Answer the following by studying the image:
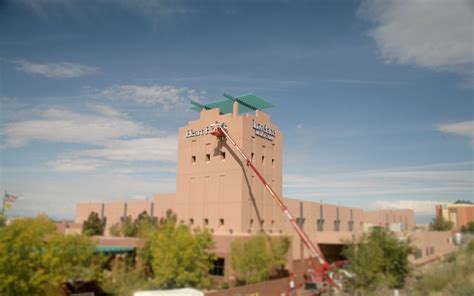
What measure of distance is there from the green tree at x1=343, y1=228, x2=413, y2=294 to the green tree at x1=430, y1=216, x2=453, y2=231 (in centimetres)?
5365

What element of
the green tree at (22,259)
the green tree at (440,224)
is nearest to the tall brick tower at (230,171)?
the green tree at (22,259)

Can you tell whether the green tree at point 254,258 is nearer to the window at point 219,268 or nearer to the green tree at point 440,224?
the window at point 219,268

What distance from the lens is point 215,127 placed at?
156ft

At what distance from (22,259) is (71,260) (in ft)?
14.0

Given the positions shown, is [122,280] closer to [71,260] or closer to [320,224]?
[71,260]

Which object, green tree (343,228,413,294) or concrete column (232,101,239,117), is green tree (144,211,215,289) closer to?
green tree (343,228,413,294)

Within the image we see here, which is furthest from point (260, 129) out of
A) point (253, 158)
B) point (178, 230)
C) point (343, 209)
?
point (343, 209)

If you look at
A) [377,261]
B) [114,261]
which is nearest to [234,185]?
[114,261]

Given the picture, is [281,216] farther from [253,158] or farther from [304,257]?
[253,158]

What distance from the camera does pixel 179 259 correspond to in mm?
34188

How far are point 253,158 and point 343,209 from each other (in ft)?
97.0

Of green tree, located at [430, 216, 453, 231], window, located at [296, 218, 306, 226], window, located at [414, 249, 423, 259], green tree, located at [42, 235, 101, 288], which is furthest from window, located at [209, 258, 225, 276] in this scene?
green tree, located at [430, 216, 453, 231]

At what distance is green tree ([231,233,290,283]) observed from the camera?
37.5 m

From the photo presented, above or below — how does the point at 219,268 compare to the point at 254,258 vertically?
below
